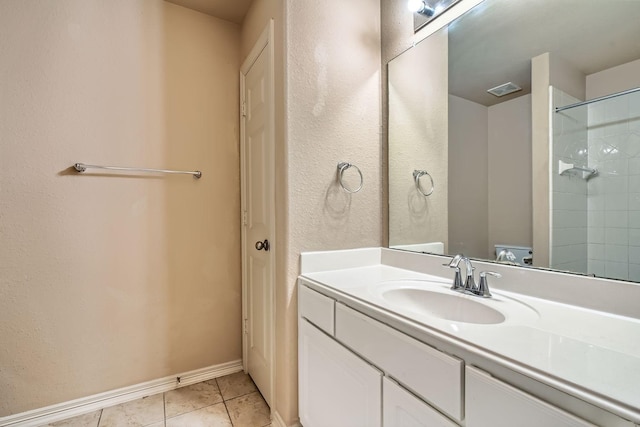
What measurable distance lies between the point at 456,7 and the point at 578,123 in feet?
2.51

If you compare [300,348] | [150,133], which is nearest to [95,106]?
[150,133]

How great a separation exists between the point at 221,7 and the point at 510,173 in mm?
1862

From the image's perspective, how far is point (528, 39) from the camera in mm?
1074

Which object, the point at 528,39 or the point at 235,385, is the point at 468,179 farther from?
the point at 235,385

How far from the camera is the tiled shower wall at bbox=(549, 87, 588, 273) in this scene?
0.91 metres

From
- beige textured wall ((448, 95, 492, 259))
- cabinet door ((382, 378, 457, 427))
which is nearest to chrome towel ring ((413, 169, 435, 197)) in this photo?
Result: beige textured wall ((448, 95, 492, 259))

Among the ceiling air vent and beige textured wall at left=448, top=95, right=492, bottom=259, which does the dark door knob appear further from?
the ceiling air vent

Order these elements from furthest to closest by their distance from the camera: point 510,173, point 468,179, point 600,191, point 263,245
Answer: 1. point 263,245
2. point 468,179
3. point 510,173
4. point 600,191

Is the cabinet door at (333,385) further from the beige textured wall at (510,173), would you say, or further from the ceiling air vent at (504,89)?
the ceiling air vent at (504,89)

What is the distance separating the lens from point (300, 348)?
131cm

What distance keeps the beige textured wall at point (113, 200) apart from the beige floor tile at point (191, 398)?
12 centimetres

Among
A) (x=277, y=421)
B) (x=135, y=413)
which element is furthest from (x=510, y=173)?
(x=135, y=413)

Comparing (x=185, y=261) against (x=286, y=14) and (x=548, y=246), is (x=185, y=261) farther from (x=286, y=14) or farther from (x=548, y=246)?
(x=548, y=246)

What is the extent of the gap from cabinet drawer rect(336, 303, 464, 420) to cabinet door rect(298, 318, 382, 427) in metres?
0.06
